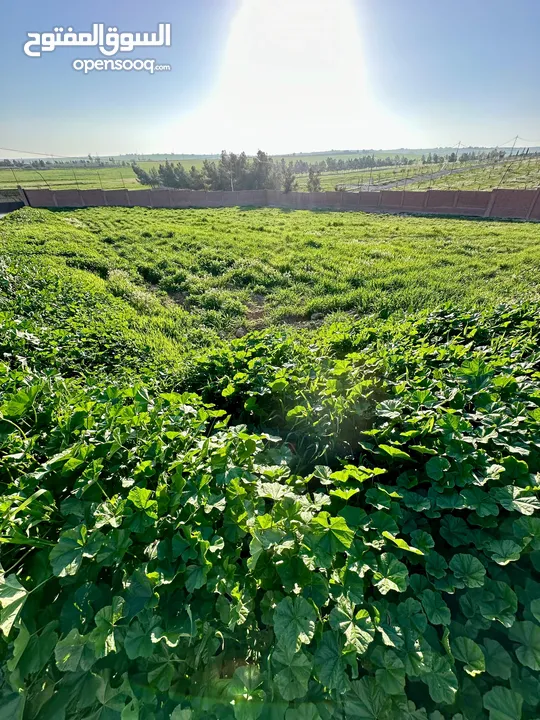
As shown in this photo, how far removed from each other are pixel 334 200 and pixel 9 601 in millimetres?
28085

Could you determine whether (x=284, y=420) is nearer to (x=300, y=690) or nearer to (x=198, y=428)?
(x=198, y=428)

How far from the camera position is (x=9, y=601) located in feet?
3.09

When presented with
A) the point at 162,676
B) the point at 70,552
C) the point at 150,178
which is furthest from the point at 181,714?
the point at 150,178

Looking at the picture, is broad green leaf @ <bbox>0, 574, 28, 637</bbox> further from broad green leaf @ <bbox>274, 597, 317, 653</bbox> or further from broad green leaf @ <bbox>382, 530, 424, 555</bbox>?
broad green leaf @ <bbox>382, 530, 424, 555</bbox>

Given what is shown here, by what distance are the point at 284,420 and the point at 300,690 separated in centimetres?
149

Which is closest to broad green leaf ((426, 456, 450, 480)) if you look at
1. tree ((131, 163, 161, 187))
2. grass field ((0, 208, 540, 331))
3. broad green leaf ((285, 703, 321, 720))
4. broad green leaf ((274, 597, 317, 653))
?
broad green leaf ((274, 597, 317, 653))

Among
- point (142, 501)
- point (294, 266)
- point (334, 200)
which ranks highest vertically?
point (142, 501)

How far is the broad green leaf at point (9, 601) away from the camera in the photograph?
90 centimetres

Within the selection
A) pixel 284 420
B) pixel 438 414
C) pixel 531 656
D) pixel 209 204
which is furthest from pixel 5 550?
pixel 209 204

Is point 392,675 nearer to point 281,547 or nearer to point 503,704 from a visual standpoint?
point 503,704

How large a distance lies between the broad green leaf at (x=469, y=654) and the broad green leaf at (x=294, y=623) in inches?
18.2

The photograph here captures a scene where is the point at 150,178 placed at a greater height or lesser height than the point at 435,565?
lesser

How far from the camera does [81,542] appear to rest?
1.06 meters

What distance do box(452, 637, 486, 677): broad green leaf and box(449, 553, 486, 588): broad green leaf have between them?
0.16 m
